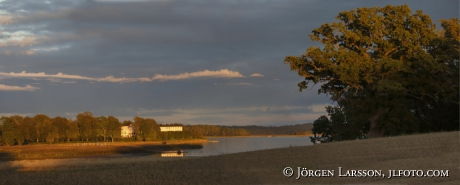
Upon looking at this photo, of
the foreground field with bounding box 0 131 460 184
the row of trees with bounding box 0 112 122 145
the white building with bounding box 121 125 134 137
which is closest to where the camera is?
the foreground field with bounding box 0 131 460 184

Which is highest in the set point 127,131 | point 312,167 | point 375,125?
point 127,131

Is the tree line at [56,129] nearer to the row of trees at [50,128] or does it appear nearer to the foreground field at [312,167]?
the row of trees at [50,128]

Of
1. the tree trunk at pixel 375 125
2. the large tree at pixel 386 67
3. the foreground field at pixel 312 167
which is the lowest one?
the foreground field at pixel 312 167

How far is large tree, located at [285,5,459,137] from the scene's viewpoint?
120ft

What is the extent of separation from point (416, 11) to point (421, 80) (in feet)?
19.2

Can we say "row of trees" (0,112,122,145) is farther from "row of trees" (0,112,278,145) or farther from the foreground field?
the foreground field

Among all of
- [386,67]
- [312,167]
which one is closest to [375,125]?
[386,67]

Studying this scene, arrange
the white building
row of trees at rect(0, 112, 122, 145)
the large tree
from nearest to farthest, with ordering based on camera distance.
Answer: the large tree, row of trees at rect(0, 112, 122, 145), the white building

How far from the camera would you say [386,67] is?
118 feet

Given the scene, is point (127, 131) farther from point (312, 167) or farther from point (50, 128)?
point (312, 167)

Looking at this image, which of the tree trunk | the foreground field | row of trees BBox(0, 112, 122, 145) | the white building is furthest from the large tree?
the white building

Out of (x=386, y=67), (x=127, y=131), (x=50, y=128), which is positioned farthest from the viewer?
(x=127, y=131)

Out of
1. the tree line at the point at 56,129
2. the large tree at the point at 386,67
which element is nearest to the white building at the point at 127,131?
the tree line at the point at 56,129

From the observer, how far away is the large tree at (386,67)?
36.6 metres
